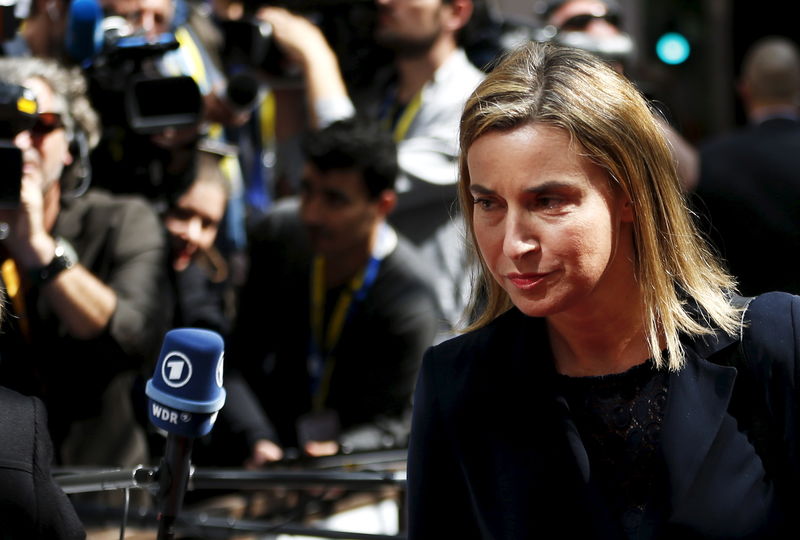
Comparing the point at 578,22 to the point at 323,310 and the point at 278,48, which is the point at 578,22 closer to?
the point at 278,48

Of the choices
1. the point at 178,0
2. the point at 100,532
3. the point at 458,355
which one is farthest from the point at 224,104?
the point at 458,355

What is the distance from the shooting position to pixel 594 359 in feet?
7.33

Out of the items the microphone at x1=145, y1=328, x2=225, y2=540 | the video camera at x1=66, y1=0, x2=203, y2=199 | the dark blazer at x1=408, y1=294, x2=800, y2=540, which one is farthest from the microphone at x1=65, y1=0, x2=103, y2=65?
the dark blazer at x1=408, y1=294, x2=800, y2=540

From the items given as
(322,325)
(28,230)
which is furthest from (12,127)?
(322,325)

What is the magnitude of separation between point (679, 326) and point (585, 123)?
38 cm

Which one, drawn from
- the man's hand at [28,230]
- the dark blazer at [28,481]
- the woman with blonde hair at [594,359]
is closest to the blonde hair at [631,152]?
the woman with blonde hair at [594,359]

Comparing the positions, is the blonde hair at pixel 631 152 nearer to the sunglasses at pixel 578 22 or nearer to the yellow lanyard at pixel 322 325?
the yellow lanyard at pixel 322 325

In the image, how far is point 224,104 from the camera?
13.9ft

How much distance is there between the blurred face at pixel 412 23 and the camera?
4438mm

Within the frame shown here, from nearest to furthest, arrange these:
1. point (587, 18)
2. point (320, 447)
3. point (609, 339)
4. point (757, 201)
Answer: point (609, 339), point (320, 447), point (757, 201), point (587, 18)

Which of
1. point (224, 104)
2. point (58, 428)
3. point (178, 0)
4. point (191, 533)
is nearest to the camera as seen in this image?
point (191, 533)

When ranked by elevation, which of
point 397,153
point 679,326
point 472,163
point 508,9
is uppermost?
point 472,163

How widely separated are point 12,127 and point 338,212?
1427mm

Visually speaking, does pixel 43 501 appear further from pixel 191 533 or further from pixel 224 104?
pixel 224 104
